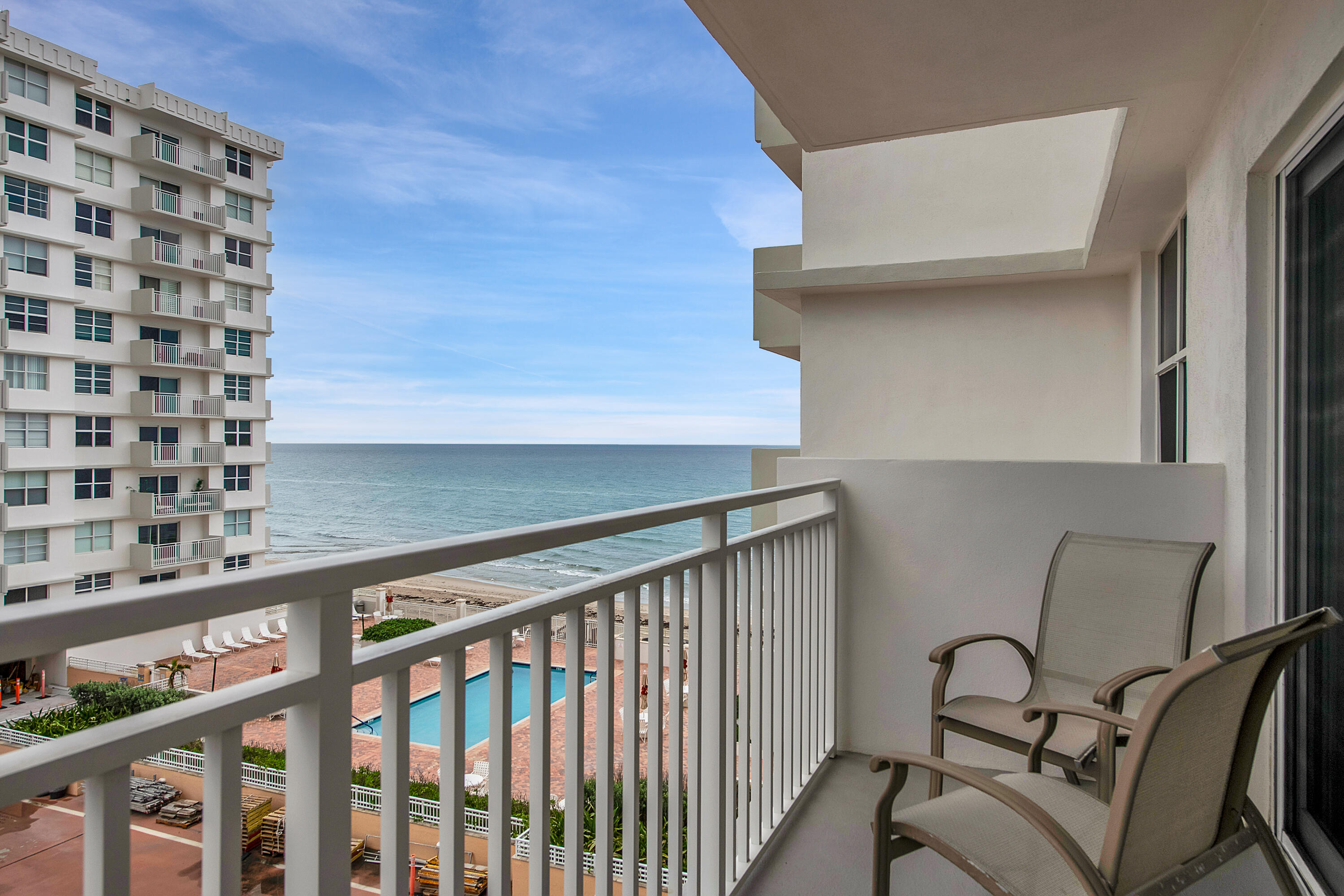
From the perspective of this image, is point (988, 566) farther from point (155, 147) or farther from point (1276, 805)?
point (155, 147)

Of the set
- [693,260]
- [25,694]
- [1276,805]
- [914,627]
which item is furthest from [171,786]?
[693,260]

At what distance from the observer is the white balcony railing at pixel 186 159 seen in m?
26.3

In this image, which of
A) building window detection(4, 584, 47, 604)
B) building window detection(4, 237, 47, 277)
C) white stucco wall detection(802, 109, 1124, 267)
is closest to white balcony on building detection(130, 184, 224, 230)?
building window detection(4, 237, 47, 277)

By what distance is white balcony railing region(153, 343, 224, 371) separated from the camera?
26625 mm

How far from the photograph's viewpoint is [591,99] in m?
46.7

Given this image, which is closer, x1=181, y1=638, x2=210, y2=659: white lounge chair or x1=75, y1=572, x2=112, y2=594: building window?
x1=181, y1=638, x2=210, y2=659: white lounge chair

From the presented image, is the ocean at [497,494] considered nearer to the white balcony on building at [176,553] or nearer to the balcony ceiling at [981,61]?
the white balcony on building at [176,553]

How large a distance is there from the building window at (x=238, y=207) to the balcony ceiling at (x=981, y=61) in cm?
3234

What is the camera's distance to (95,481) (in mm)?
25531

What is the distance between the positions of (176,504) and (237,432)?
358 cm

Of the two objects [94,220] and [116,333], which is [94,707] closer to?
[116,333]

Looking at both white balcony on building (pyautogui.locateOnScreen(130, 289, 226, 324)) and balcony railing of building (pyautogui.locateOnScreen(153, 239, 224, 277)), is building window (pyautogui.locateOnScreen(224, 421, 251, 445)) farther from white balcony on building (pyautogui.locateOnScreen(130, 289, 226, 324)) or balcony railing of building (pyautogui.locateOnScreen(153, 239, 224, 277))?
balcony railing of building (pyautogui.locateOnScreen(153, 239, 224, 277))

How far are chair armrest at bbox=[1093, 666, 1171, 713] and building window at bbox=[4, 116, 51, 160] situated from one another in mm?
32809

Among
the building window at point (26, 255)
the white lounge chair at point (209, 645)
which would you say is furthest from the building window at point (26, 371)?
the white lounge chair at point (209, 645)
